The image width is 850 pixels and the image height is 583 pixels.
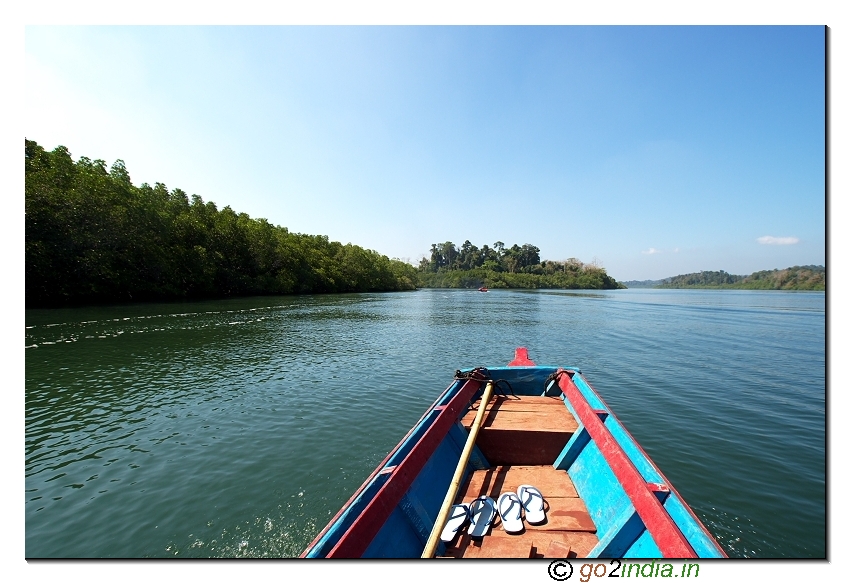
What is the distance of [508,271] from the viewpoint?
180m

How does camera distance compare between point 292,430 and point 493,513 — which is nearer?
point 493,513

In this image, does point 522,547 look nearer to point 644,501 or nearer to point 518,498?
point 518,498

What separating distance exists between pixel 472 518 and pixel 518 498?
0.77m

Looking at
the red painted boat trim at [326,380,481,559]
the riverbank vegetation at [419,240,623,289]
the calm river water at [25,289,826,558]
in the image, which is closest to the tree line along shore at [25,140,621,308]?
the calm river water at [25,289,826,558]

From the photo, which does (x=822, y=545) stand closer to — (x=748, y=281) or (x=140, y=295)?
(x=140, y=295)

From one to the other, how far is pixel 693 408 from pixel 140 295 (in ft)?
188

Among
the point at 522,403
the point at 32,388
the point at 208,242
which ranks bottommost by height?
the point at 32,388

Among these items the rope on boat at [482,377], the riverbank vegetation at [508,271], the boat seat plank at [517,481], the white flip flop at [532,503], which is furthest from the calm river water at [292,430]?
the riverbank vegetation at [508,271]

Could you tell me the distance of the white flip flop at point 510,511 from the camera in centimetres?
434

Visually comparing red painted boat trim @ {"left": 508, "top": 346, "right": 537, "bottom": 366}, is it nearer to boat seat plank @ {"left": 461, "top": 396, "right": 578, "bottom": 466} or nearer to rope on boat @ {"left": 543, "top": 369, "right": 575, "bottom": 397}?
rope on boat @ {"left": 543, "top": 369, "right": 575, "bottom": 397}

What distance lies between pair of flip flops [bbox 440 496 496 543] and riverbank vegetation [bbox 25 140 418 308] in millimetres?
44915

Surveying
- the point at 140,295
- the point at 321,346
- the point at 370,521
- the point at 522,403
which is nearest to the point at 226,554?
the point at 370,521

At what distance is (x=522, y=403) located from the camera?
7938 mm

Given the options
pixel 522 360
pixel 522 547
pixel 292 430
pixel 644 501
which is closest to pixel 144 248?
pixel 292 430
